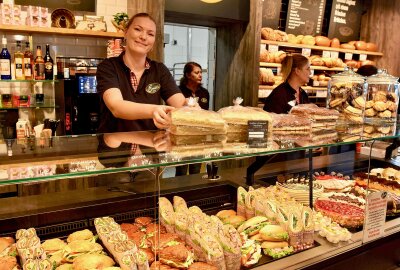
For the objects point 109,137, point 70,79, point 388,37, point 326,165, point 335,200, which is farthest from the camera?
point 388,37

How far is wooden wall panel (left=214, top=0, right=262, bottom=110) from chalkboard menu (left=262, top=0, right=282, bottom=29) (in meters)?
0.85

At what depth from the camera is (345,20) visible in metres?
6.63

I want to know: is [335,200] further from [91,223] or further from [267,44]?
[267,44]

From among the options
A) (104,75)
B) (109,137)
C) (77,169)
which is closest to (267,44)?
(104,75)

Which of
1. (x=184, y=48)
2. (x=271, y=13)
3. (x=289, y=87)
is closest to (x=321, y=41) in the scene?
(x=271, y=13)

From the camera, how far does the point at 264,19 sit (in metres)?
5.50

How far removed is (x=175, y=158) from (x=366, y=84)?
1.35 metres

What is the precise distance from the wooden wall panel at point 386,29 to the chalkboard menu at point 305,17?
1.26 m

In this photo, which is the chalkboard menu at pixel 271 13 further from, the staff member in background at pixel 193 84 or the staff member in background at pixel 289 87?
the staff member in background at pixel 289 87

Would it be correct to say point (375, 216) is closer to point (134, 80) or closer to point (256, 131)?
point (256, 131)

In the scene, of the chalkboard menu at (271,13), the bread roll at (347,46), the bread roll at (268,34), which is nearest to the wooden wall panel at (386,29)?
the bread roll at (347,46)

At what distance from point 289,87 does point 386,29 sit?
4.29m

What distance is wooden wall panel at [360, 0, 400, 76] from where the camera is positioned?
21.9 ft

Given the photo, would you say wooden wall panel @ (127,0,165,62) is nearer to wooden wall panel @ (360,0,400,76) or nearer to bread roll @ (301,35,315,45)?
bread roll @ (301,35,315,45)
